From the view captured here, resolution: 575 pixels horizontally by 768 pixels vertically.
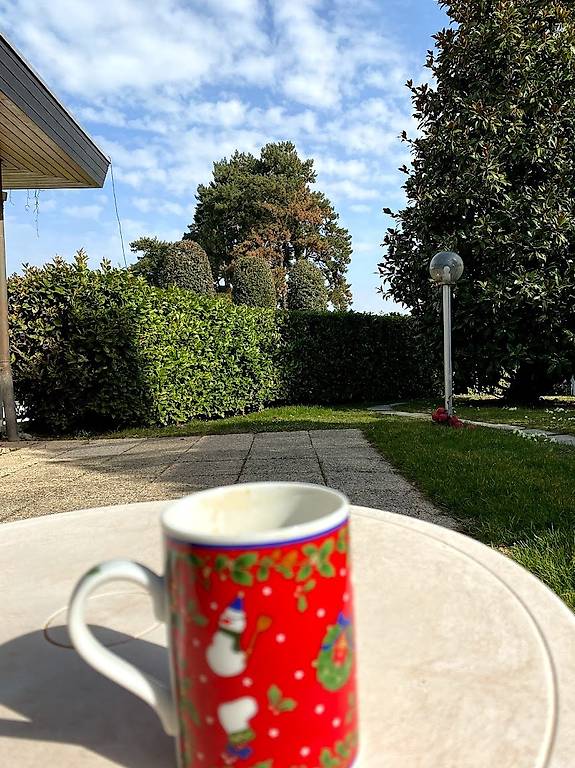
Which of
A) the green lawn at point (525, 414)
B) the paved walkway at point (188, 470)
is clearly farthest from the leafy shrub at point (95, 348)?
the green lawn at point (525, 414)

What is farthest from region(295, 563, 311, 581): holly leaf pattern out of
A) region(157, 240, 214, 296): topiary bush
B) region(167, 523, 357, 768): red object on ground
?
region(157, 240, 214, 296): topiary bush

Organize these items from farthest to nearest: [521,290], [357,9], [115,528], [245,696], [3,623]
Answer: [521,290]
[357,9]
[115,528]
[3,623]
[245,696]

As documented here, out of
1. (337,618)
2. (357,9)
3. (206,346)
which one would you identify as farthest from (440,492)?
(357,9)

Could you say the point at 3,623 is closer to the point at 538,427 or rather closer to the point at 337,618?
the point at 337,618

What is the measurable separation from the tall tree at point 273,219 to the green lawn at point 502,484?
2031 centimetres

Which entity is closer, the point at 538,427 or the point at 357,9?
the point at 538,427

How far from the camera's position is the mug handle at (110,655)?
1.46ft

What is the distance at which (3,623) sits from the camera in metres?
0.72

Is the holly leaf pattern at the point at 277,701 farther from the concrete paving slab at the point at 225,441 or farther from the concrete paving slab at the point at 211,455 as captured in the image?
the concrete paving slab at the point at 225,441

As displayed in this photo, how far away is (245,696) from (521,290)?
8240 millimetres

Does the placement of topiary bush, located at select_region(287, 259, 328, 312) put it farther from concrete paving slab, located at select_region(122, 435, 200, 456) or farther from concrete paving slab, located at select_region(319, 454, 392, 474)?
concrete paving slab, located at select_region(319, 454, 392, 474)

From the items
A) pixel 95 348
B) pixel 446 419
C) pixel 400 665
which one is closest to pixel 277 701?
pixel 400 665

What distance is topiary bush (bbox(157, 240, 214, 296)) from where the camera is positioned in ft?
39.4

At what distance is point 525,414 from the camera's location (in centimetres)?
736
